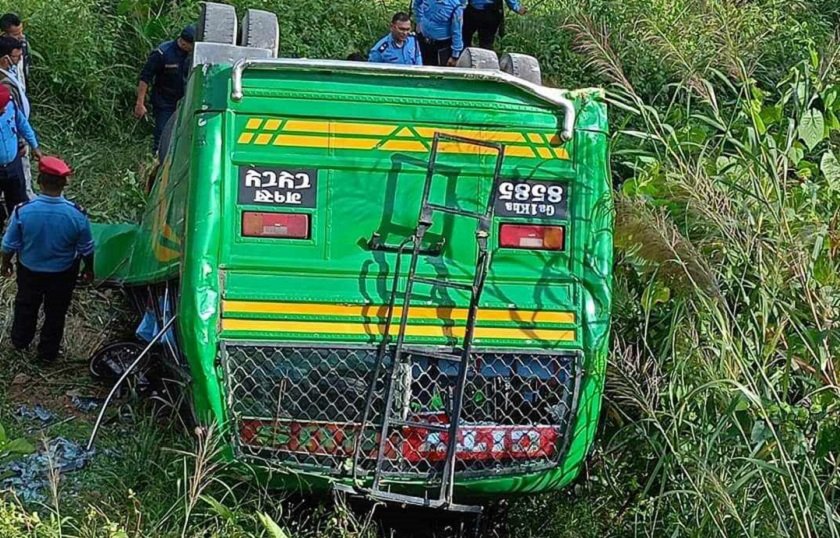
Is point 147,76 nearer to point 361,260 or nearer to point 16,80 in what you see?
point 16,80

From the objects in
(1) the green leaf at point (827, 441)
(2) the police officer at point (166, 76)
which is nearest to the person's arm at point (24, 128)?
(2) the police officer at point (166, 76)

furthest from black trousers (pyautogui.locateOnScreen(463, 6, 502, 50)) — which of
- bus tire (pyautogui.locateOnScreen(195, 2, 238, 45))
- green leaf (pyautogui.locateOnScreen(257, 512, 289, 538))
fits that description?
green leaf (pyautogui.locateOnScreen(257, 512, 289, 538))

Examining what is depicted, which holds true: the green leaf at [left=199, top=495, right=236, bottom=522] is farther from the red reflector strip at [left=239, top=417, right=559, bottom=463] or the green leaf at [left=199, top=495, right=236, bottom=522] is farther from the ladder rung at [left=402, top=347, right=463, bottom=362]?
the ladder rung at [left=402, top=347, right=463, bottom=362]

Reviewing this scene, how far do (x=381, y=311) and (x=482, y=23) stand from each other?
7.07m

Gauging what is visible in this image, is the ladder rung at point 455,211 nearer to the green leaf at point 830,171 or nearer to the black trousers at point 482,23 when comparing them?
the green leaf at point 830,171

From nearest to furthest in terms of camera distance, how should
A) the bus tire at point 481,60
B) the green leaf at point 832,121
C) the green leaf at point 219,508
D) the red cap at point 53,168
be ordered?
the green leaf at point 219,508, the green leaf at point 832,121, the bus tire at point 481,60, the red cap at point 53,168

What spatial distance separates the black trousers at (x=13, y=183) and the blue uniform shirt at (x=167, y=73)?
152 centimetres

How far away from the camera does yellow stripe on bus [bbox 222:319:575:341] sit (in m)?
5.15

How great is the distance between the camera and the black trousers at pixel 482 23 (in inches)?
462

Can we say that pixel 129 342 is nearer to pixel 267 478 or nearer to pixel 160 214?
pixel 160 214

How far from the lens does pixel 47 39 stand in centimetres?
1145

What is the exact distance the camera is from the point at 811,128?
550 centimetres

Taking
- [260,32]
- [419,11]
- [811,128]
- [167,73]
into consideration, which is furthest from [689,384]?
[419,11]

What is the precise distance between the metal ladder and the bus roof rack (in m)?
0.28
